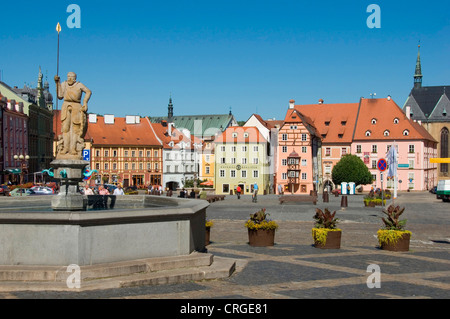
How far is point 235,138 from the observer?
80.0 metres

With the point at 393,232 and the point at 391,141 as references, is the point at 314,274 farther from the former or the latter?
the point at 391,141

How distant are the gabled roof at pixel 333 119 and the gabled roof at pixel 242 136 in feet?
43.4

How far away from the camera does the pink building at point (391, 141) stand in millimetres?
83625

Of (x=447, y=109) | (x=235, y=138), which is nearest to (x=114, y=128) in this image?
(x=235, y=138)

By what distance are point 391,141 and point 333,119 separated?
9937 millimetres

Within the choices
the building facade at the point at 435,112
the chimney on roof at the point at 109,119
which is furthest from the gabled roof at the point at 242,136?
the building facade at the point at 435,112

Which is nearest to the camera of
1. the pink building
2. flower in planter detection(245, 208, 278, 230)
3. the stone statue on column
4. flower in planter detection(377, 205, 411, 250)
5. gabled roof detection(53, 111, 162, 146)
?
Answer: the stone statue on column

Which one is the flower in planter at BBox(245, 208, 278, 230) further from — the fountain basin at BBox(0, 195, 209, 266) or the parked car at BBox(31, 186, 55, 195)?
the parked car at BBox(31, 186, 55, 195)

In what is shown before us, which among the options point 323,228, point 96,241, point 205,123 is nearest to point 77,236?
point 96,241

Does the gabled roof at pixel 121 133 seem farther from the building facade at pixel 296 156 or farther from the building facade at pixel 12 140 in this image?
the building facade at pixel 296 156

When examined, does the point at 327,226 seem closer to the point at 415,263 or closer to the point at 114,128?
the point at 415,263

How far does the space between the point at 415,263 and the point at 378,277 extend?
2.58 m

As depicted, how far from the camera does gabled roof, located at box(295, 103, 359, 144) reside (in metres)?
Answer: 87.3

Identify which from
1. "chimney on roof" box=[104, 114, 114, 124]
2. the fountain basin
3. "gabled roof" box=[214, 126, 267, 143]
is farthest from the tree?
the fountain basin
